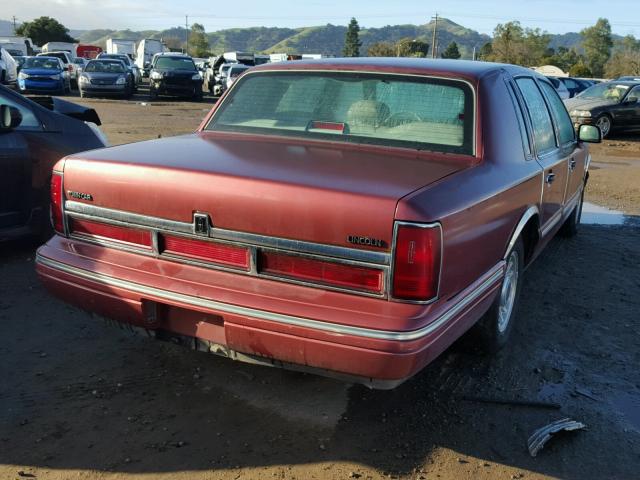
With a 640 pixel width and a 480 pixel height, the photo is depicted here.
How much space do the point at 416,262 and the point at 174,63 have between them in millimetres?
25162

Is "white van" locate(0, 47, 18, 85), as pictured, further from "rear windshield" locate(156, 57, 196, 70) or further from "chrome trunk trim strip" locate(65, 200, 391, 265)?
"chrome trunk trim strip" locate(65, 200, 391, 265)

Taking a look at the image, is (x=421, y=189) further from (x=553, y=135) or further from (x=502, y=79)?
(x=553, y=135)

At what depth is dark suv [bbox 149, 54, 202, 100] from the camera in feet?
82.8

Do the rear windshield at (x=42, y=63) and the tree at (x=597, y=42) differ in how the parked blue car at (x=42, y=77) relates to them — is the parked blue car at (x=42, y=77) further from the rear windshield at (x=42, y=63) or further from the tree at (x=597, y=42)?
the tree at (x=597, y=42)

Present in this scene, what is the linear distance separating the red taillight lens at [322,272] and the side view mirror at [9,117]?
3.21 meters

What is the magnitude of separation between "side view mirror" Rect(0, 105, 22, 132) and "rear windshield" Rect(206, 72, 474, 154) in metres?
1.90

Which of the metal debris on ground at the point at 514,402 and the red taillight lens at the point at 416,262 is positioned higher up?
the red taillight lens at the point at 416,262

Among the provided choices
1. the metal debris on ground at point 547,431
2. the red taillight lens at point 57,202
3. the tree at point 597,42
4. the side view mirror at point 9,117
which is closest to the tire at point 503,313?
the metal debris on ground at point 547,431

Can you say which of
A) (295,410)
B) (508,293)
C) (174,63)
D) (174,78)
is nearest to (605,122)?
(508,293)

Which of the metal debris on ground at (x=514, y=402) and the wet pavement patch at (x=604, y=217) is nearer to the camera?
the metal debris on ground at (x=514, y=402)

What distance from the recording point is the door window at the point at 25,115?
5.53 m

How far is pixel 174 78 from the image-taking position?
82.8ft

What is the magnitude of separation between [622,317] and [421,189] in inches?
107

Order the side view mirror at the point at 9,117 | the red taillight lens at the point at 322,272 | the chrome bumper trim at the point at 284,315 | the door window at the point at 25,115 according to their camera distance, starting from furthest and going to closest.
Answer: the door window at the point at 25,115 → the side view mirror at the point at 9,117 → the red taillight lens at the point at 322,272 → the chrome bumper trim at the point at 284,315
